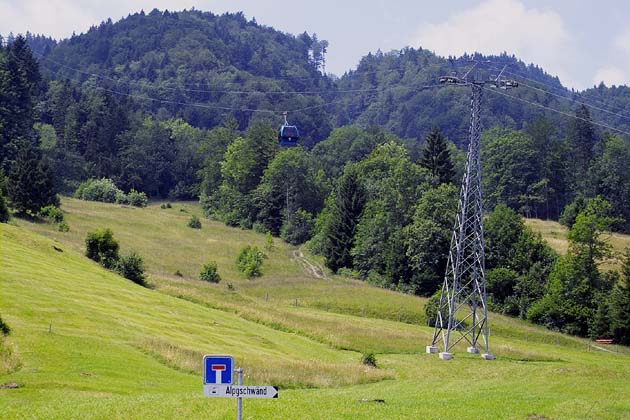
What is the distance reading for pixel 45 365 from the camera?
107ft

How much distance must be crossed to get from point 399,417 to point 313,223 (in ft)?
366

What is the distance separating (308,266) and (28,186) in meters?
37.7

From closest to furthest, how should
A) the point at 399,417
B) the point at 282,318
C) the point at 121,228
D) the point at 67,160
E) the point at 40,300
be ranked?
the point at 399,417
the point at 40,300
the point at 282,318
the point at 121,228
the point at 67,160

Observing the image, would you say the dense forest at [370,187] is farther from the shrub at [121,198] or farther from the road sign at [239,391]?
the road sign at [239,391]

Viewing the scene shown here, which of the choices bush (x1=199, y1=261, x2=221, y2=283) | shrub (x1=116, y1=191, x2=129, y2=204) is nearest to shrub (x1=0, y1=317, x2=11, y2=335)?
bush (x1=199, y1=261, x2=221, y2=283)

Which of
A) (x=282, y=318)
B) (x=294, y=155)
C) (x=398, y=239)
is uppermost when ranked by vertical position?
(x=294, y=155)

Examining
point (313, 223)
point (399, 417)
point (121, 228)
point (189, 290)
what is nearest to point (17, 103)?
point (121, 228)

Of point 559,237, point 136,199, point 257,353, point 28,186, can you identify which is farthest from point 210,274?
point 136,199

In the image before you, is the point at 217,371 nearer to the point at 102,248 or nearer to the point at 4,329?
the point at 4,329

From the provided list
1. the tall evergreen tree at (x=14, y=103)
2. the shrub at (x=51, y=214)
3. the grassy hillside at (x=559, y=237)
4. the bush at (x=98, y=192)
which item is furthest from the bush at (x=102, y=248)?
the bush at (x=98, y=192)

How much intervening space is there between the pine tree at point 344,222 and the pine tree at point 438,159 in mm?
11079

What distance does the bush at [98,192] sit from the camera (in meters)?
153

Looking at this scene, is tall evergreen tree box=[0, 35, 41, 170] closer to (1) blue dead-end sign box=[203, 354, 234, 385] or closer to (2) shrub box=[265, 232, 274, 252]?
(2) shrub box=[265, 232, 274, 252]

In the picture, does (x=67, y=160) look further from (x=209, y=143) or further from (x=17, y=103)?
(x=209, y=143)
